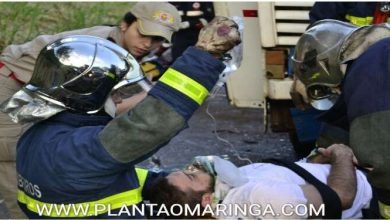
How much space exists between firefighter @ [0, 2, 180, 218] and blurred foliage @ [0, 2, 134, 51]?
5.16m

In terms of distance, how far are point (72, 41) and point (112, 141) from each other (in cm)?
49

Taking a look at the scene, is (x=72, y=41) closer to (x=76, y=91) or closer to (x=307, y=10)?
(x=76, y=91)

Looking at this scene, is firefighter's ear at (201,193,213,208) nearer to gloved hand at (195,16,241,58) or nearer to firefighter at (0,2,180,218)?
gloved hand at (195,16,241,58)

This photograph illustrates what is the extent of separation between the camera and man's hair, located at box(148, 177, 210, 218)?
3.16 metres

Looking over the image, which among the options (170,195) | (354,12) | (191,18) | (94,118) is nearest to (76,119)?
(94,118)

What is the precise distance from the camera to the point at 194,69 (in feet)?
7.85

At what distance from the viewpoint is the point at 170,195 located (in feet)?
10.4

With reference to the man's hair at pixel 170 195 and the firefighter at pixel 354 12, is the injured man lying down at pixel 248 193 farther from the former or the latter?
the firefighter at pixel 354 12

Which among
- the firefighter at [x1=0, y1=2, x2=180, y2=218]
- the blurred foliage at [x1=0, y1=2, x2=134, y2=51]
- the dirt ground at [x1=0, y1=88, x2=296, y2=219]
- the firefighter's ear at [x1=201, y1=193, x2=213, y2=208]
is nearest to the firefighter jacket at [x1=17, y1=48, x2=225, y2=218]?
the firefighter's ear at [x1=201, y1=193, x2=213, y2=208]

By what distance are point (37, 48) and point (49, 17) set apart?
20.5 feet

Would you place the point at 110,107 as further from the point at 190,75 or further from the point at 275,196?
the point at 275,196

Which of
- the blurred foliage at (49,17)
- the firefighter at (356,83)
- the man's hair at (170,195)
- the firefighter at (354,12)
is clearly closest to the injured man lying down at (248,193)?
the man's hair at (170,195)

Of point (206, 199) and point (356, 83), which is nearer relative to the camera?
point (356, 83)

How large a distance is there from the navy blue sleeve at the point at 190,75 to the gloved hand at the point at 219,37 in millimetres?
37
